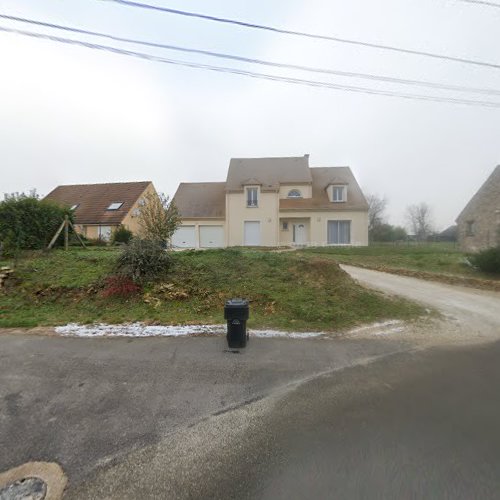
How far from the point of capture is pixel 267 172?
22.4 m

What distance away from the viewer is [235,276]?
751 cm

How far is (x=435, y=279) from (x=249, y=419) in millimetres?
10480

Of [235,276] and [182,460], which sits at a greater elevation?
[235,276]

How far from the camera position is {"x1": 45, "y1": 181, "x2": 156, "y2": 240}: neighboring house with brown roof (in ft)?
67.9

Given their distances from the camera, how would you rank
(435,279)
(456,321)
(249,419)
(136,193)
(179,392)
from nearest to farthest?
(249,419) < (179,392) < (456,321) < (435,279) < (136,193)

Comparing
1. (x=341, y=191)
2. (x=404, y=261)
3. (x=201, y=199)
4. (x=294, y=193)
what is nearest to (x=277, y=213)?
(x=294, y=193)

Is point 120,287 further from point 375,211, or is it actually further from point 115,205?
point 375,211

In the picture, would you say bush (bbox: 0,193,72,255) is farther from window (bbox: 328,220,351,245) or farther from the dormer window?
the dormer window

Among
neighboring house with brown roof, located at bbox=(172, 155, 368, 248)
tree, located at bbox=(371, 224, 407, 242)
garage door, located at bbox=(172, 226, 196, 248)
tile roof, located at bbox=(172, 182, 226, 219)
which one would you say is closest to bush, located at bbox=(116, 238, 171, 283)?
neighboring house with brown roof, located at bbox=(172, 155, 368, 248)

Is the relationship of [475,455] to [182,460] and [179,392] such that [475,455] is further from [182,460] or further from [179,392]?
[179,392]

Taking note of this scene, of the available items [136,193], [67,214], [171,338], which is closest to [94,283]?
[171,338]

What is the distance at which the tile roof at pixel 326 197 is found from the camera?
19.9 metres

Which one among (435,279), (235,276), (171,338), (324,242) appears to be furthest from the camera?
(324,242)

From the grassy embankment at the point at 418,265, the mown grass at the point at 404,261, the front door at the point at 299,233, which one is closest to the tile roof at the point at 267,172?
the front door at the point at 299,233
